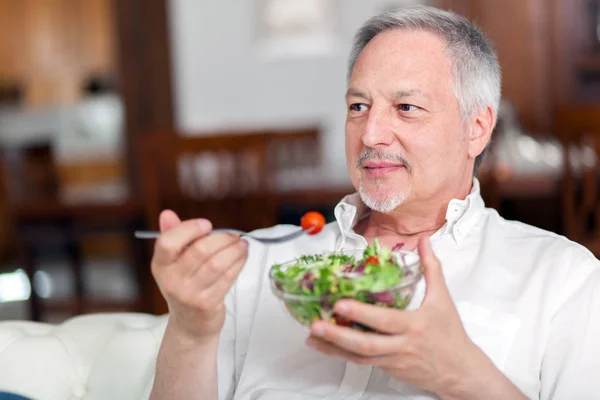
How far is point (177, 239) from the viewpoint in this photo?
112 cm

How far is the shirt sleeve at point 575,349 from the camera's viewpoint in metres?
1.29

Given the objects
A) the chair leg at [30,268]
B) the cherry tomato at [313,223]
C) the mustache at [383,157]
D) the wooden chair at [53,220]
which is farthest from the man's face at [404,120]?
the chair leg at [30,268]

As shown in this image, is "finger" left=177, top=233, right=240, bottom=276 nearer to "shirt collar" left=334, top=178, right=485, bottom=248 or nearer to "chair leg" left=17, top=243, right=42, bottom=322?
"shirt collar" left=334, top=178, right=485, bottom=248

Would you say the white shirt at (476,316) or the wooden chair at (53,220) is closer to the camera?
the white shirt at (476,316)

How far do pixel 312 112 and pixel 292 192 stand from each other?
1.99m

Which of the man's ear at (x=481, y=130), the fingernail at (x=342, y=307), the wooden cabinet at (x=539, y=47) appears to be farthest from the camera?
the wooden cabinet at (x=539, y=47)

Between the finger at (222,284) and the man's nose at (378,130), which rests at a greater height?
the man's nose at (378,130)

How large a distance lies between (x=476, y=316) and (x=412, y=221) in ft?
0.79

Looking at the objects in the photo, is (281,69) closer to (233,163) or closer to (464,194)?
(233,163)

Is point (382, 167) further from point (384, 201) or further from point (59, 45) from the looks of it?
point (59, 45)

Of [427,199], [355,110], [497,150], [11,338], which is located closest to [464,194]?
[427,199]

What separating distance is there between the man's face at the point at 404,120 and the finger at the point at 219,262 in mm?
404

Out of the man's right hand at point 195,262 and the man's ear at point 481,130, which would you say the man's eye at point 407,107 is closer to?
the man's ear at point 481,130

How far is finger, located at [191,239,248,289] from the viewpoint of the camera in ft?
3.67
